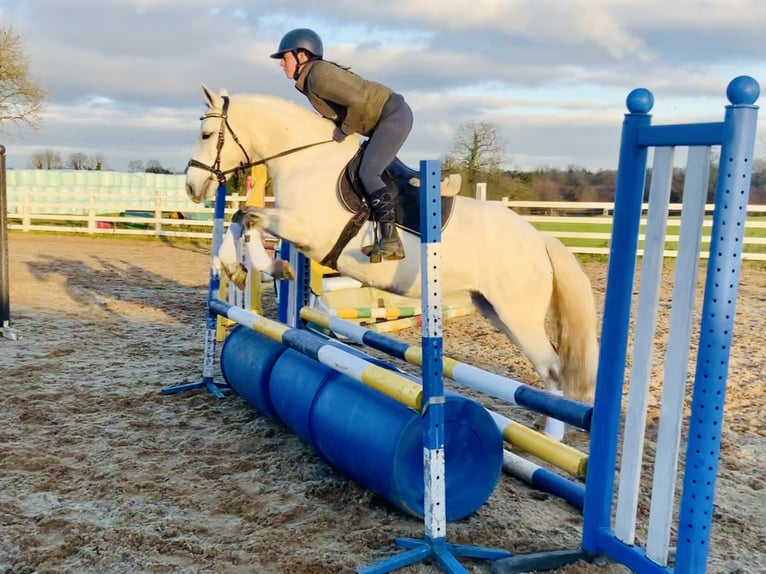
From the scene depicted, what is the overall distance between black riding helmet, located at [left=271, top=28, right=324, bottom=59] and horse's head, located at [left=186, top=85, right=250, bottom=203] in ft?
1.69

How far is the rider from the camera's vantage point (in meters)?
3.54

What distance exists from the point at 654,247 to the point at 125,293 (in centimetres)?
867

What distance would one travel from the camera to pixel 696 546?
195 centimetres

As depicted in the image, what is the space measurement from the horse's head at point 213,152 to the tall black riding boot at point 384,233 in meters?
0.92

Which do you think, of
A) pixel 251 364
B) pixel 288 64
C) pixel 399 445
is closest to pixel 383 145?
pixel 288 64

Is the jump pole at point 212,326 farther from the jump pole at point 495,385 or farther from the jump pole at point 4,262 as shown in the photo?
the jump pole at point 4,262

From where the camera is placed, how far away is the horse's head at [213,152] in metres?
3.93

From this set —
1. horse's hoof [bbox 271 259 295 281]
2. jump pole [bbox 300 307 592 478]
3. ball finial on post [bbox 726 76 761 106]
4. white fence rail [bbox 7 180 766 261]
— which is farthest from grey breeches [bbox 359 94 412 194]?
white fence rail [bbox 7 180 766 261]

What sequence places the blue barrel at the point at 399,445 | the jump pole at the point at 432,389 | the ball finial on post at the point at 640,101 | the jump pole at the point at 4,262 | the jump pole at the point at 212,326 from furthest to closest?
1. the jump pole at the point at 4,262
2. the jump pole at the point at 212,326
3. the blue barrel at the point at 399,445
4. the jump pole at the point at 432,389
5. the ball finial on post at the point at 640,101

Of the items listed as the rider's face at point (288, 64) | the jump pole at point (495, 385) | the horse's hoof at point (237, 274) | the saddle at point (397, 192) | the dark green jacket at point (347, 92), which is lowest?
the jump pole at point (495, 385)

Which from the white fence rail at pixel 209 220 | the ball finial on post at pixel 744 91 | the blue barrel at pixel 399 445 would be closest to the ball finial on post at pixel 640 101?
the ball finial on post at pixel 744 91

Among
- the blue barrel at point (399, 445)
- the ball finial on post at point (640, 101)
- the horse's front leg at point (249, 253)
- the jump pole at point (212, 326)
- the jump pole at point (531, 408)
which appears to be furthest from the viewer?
the jump pole at point (212, 326)

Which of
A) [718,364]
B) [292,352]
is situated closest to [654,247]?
[718,364]

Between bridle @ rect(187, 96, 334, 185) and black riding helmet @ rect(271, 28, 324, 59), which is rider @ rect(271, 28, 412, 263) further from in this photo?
bridle @ rect(187, 96, 334, 185)
